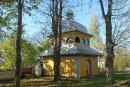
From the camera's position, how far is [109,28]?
15.7 metres

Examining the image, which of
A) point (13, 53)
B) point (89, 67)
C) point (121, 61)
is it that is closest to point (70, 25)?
point (89, 67)

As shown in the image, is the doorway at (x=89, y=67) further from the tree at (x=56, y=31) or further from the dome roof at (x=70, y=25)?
the tree at (x=56, y=31)

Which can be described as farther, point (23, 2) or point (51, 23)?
point (51, 23)

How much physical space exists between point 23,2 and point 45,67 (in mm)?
17602

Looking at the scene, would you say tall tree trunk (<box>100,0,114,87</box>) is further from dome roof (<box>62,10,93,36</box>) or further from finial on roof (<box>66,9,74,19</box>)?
dome roof (<box>62,10,93,36</box>)

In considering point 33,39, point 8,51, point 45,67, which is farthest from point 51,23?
point 33,39

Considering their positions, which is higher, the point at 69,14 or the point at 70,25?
the point at 69,14

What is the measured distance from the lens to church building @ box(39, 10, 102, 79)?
114 feet

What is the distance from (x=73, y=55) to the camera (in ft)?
114

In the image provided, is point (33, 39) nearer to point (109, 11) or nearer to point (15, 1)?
point (15, 1)

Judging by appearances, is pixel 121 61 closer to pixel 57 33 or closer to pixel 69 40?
pixel 69 40

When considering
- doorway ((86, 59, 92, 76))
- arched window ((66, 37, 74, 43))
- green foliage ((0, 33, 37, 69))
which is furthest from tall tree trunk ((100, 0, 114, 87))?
green foliage ((0, 33, 37, 69))

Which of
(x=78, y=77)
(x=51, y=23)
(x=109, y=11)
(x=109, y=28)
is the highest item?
(x=51, y=23)

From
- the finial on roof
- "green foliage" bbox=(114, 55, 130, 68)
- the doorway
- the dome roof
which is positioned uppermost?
the finial on roof
